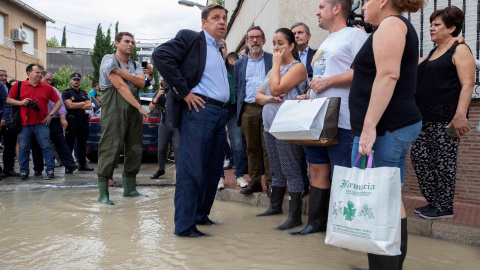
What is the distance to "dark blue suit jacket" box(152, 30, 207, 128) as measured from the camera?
3.86 m

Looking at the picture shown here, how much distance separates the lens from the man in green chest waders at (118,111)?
548cm

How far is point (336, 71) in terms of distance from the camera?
3502 millimetres

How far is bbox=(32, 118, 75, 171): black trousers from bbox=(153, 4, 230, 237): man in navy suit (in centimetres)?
558

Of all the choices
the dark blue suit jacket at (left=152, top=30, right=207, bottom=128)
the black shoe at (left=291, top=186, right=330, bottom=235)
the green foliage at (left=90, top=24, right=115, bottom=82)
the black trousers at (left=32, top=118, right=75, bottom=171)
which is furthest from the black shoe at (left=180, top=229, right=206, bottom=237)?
the green foliage at (left=90, top=24, right=115, bottom=82)

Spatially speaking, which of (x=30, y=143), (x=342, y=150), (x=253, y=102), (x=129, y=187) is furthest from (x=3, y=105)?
(x=342, y=150)

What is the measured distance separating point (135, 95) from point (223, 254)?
310cm

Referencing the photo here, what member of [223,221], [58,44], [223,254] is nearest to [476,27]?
[223,221]

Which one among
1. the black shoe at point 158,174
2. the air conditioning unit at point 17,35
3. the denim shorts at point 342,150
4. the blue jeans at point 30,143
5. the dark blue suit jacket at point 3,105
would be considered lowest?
the black shoe at point 158,174

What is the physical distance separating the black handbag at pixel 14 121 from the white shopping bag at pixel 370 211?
7.31 m

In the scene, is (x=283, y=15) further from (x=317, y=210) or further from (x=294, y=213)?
(x=317, y=210)

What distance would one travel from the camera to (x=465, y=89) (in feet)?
13.0

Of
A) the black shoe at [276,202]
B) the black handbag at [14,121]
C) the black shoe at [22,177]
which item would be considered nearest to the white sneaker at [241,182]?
the black shoe at [276,202]

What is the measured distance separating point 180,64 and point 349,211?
2.29 meters

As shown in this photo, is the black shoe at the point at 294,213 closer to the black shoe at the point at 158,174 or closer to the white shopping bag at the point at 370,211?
the white shopping bag at the point at 370,211
